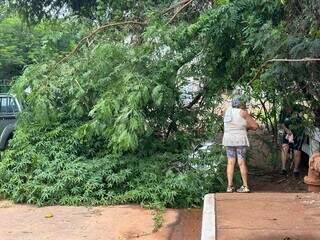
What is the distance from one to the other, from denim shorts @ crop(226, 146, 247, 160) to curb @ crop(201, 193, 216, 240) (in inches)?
54.2

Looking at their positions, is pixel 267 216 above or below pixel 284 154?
below

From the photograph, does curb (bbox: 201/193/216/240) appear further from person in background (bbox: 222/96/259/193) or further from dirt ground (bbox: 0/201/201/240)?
person in background (bbox: 222/96/259/193)

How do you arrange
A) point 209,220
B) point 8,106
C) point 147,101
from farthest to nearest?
point 8,106 → point 147,101 → point 209,220

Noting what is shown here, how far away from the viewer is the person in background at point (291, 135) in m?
9.87

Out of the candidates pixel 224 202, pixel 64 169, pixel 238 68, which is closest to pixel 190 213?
pixel 224 202

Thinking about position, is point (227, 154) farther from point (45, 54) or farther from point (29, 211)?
point (45, 54)

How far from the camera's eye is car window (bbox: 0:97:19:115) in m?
12.4

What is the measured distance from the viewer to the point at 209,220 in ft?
21.5

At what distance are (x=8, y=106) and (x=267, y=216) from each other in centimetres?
745

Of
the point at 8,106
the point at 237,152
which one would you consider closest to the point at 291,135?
the point at 237,152

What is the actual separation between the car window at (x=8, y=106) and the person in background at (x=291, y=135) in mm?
5830

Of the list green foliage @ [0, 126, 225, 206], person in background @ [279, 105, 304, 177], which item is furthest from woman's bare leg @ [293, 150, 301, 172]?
green foliage @ [0, 126, 225, 206]

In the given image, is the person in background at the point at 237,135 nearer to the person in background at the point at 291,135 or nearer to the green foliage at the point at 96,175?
the green foliage at the point at 96,175

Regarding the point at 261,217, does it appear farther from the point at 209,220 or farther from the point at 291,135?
the point at 291,135
